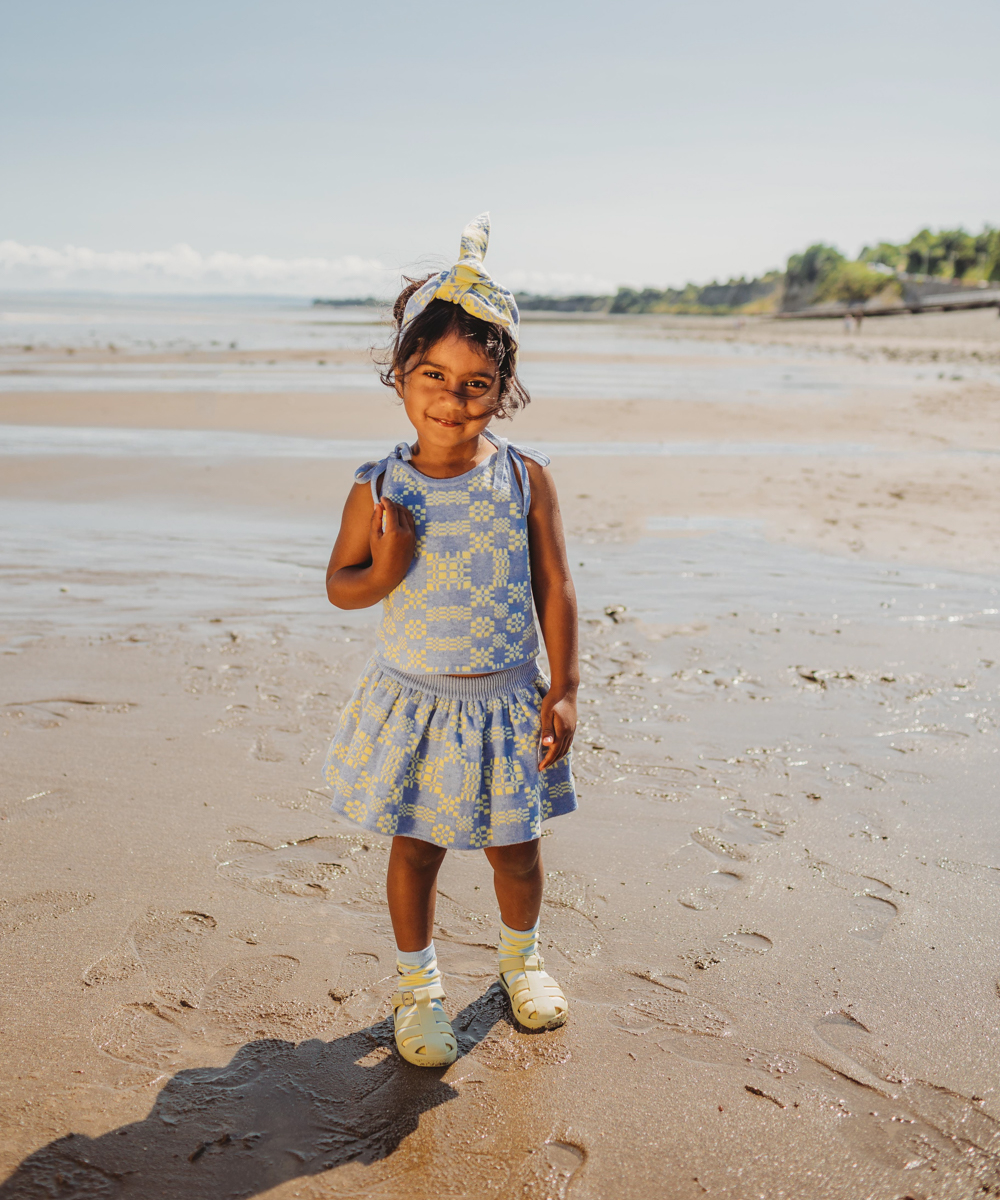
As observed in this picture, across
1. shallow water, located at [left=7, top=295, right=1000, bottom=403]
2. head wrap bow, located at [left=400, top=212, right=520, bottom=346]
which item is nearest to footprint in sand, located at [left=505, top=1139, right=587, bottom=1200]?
head wrap bow, located at [left=400, top=212, right=520, bottom=346]

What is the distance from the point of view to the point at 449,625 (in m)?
2.06

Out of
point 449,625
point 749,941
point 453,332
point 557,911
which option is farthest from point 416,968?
point 453,332

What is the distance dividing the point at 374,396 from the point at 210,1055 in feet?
46.8

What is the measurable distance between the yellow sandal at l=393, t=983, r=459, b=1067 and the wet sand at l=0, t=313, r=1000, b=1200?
2.1 inches

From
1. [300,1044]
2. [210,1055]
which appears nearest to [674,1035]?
[300,1044]

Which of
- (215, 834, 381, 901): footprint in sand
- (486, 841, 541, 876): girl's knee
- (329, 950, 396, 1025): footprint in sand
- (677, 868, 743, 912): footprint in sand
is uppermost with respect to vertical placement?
(486, 841, 541, 876): girl's knee

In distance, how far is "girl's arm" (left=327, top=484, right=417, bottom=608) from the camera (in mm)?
1958

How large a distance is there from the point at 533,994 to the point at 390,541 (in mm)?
1093

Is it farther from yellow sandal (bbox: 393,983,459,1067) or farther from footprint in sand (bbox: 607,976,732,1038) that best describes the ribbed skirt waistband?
footprint in sand (bbox: 607,976,732,1038)

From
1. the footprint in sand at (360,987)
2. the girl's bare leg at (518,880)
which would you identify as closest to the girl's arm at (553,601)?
the girl's bare leg at (518,880)

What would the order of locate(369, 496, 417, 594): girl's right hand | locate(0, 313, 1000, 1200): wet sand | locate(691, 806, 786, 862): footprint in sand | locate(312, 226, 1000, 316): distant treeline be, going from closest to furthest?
locate(0, 313, 1000, 1200): wet sand
locate(369, 496, 417, 594): girl's right hand
locate(691, 806, 786, 862): footprint in sand
locate(312, 226, 1000, 316): distant treeline

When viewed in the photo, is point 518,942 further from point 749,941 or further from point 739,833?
point 739,833

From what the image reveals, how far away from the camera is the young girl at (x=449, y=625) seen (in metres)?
2.02

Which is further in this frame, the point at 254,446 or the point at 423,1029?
the point at 254,446
